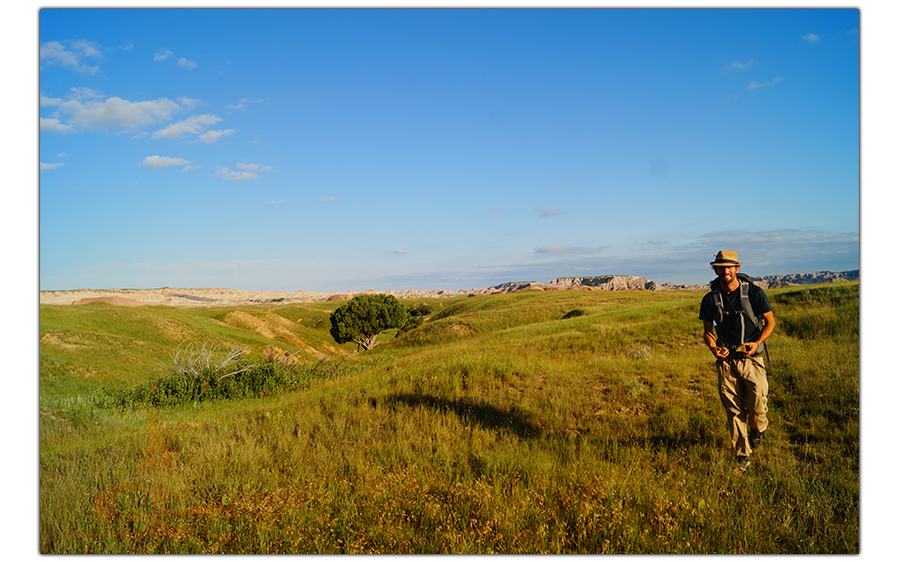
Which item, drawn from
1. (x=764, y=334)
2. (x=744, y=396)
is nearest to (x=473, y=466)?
(x=744, y=396)

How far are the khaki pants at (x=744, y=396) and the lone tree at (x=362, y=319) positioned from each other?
182 ft

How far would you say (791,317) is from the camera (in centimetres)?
1644

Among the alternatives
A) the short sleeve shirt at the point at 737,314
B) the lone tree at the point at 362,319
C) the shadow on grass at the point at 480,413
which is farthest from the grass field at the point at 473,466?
the lone tree at the point at 362,319

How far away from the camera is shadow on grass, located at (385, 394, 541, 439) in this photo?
7.63m

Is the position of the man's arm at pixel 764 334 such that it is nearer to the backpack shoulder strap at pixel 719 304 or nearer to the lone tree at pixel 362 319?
the backpack shoulder strap at pixel 719 304

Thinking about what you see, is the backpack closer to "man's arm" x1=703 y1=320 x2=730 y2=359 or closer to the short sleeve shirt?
the short sleeve shirt

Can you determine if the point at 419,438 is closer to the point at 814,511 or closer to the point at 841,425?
the point at 814,511

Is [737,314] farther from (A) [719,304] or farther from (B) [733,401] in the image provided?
(B) [733,401]

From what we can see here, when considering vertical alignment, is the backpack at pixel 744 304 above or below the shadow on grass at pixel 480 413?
above

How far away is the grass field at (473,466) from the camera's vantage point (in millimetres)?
4051

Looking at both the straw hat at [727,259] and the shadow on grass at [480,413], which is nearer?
the straw hat at [727,259]

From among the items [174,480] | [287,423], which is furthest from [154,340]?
[174,480]

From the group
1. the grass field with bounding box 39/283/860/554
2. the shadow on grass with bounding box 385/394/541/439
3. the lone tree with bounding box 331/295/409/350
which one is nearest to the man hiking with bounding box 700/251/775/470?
the grass field with bounding box 39/283/860/554

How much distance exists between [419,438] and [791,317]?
16.7 m
